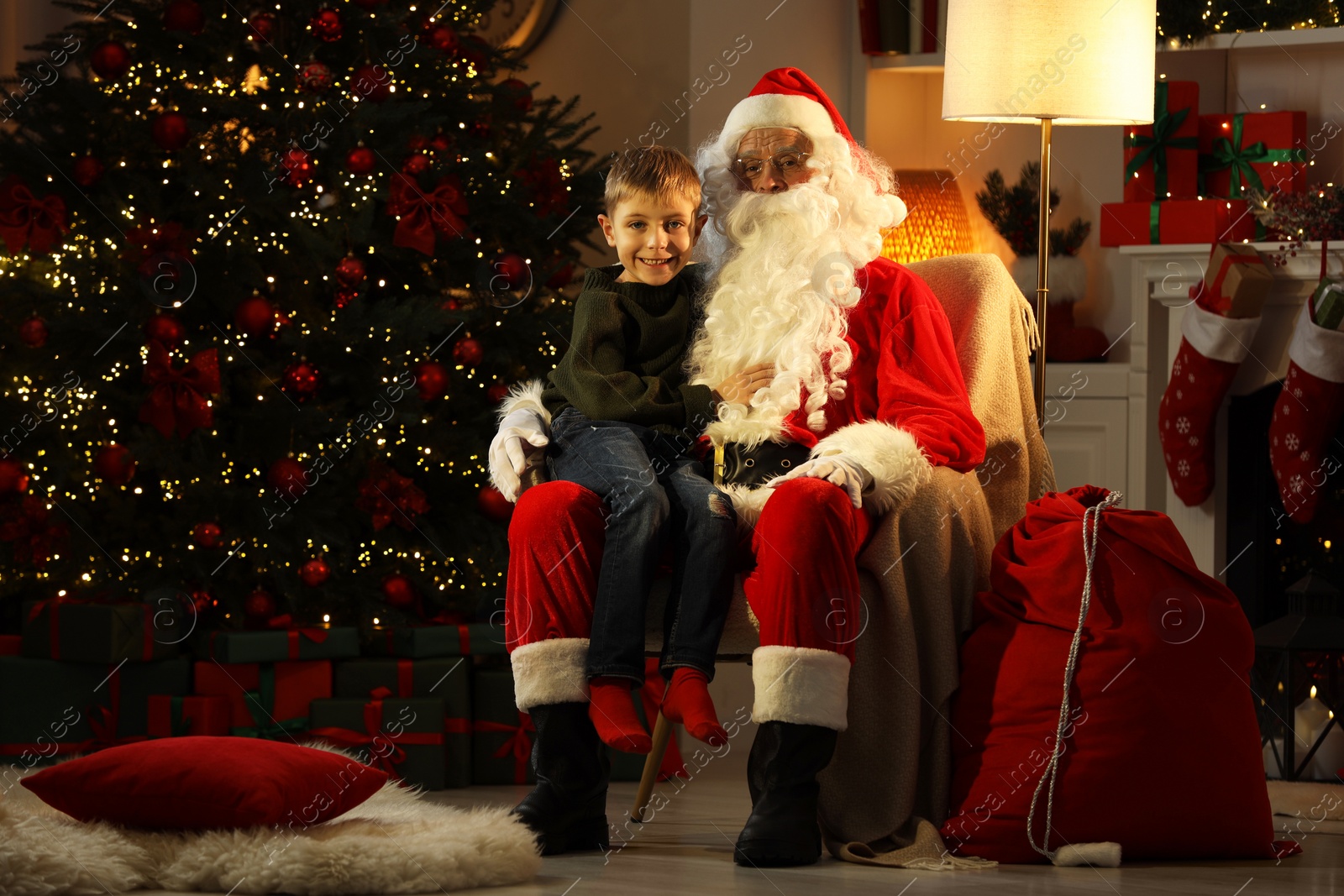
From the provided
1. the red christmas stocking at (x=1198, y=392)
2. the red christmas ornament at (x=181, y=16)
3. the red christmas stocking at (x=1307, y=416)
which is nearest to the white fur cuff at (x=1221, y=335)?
the red christmas stocking at (x=1198, y=392)

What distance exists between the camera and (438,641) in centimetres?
337

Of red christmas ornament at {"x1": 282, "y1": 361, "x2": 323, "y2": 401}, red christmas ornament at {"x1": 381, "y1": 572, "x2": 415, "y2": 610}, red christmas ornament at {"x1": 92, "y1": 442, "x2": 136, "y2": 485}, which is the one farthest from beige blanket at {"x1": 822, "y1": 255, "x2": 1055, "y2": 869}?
red christmas ornament at {"x1": 92, "y1": 442, "x2": 136, "y2": 485}

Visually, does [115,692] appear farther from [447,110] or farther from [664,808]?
[447,110]

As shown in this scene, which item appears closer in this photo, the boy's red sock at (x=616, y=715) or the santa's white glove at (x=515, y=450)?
the boy's red sock at (x=616, y=715)

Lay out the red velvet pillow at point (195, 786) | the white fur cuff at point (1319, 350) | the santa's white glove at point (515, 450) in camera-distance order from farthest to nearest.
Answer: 1. the white fur cuff at point (1319, 350)
2. the santa's white glove at point (515, 450)
3. the red velvet pillow at point (195, 786)

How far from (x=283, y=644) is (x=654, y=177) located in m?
1.27

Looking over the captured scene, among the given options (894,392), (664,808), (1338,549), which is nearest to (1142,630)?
(894,392)

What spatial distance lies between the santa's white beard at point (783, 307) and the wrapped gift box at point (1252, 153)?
5.20 feet

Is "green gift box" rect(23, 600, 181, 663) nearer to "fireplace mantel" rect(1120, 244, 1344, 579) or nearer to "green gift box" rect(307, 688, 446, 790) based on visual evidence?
"green gift box" rect(307, 688, 446, 790)

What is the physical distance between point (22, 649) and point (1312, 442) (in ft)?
9.50

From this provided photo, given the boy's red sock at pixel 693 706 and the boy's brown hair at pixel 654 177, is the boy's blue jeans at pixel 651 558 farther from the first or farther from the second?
the boy's brown hair at pixel 654 177

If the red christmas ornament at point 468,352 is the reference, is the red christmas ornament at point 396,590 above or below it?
below

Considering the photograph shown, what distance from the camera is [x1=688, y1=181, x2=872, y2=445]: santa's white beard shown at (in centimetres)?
275

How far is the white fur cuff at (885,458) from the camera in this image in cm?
250
